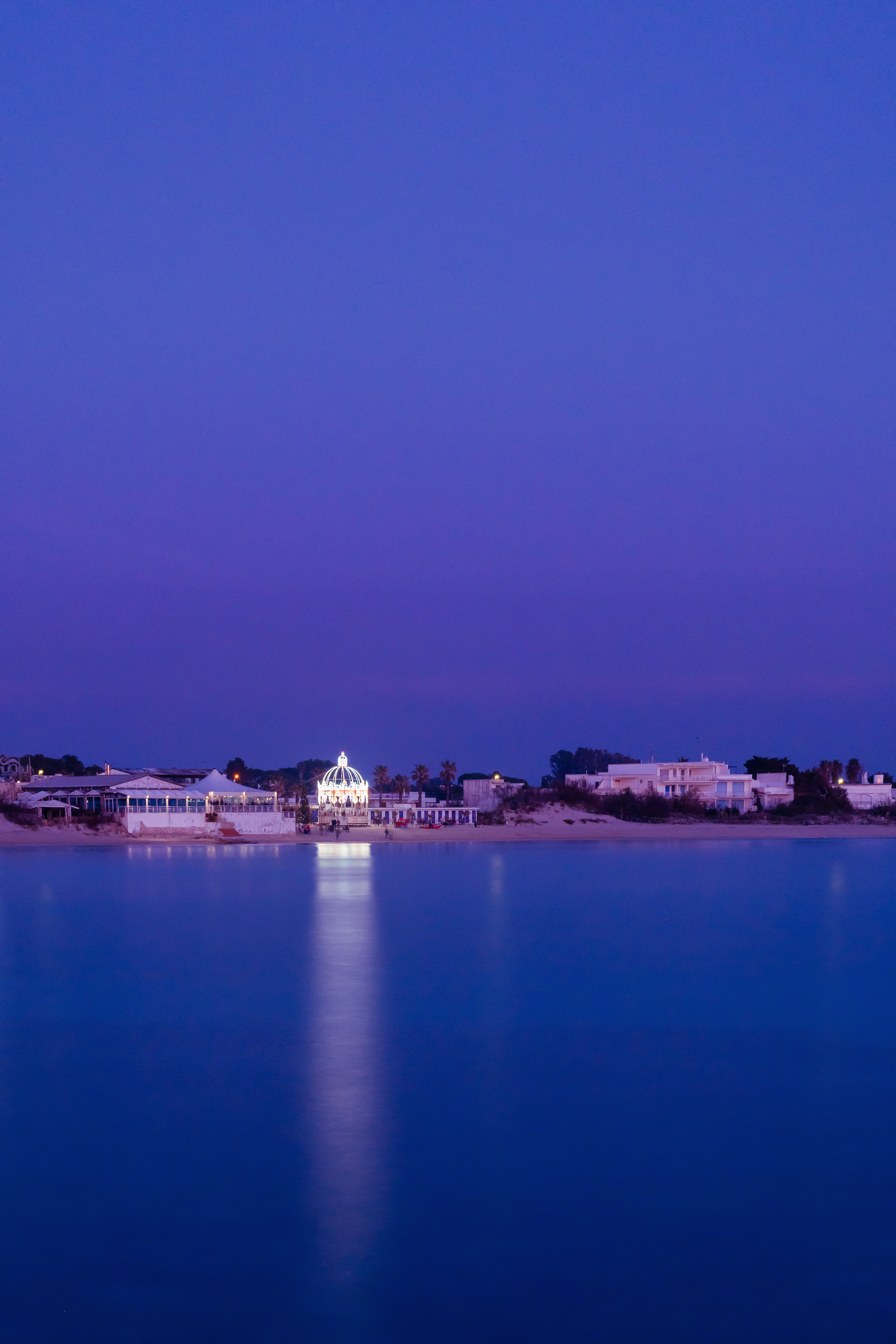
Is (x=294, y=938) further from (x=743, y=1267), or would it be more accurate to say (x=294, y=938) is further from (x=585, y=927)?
(x=743, y=1267)

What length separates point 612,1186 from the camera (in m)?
11.1

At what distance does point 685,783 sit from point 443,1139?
72250mm

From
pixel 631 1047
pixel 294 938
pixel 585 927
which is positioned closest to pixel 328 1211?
pixel 631 1047

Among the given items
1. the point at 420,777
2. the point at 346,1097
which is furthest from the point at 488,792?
the point at 346,1097

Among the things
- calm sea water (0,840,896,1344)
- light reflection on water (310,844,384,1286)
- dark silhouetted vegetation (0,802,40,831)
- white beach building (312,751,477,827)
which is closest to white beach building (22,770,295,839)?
dark silhouetted vegetation (0,802,40,831)

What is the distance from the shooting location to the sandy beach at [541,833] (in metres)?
62.2

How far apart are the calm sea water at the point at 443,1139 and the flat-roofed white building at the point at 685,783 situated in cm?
5260

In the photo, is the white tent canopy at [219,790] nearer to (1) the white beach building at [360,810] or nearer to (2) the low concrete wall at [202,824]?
(2) the low concrete wall at [202,824]

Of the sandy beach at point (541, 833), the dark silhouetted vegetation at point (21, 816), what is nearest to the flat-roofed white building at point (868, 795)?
the sandy beach at point (541, 833)

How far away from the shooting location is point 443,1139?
12.7 metres

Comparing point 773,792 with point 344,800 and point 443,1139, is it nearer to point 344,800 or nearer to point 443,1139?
point 344,800

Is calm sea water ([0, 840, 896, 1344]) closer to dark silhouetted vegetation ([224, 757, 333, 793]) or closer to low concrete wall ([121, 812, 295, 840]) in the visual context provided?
low concrete wall ([121, 812, 295, 840])

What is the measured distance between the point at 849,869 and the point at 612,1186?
45.2m

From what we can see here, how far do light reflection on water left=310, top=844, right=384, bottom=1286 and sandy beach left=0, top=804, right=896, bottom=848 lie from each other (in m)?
34.1
